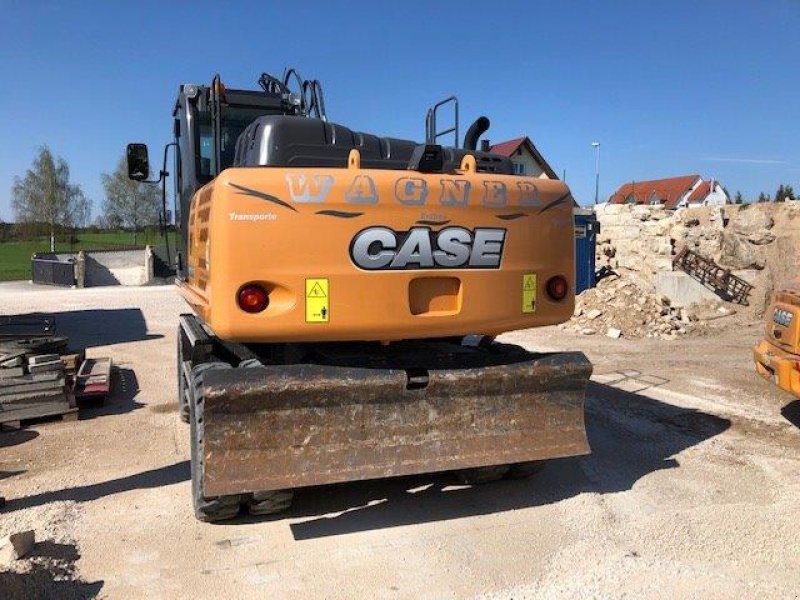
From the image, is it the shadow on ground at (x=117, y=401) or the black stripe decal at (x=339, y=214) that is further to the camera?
the shadow on ground at (x=117, y=401)

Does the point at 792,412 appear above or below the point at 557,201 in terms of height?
below

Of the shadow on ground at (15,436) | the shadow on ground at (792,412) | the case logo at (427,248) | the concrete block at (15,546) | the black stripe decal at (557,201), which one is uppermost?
the black stripe decal at (557,201)

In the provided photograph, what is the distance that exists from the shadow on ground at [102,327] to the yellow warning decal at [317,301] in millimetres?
8751

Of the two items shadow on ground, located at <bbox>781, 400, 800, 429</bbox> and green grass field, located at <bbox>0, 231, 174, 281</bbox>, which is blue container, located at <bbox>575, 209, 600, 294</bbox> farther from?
green grass field, located at <bbox>0, 231, 174, 281</bbox>

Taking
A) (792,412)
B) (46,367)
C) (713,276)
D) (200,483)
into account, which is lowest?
(792,412)

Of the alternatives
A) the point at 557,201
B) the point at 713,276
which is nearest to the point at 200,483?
the point at 557,201

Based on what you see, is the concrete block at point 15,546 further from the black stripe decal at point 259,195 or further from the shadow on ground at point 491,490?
the black stripe decal at point 259,195

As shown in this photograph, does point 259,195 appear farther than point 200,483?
No

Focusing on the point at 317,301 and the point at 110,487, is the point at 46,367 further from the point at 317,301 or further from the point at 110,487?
the point at 317,301

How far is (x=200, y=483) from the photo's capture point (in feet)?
12.0

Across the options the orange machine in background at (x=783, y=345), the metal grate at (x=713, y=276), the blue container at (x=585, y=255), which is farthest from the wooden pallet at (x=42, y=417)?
the metal grate at (x=713, y=276)

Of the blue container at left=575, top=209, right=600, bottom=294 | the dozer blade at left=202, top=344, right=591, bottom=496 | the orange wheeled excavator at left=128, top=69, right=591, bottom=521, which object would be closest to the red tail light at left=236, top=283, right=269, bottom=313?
the orange wheeled excavator at left=128, top=69, right=591, bottom=521

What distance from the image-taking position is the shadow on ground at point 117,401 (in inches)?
267

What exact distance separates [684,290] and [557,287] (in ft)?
37.5
